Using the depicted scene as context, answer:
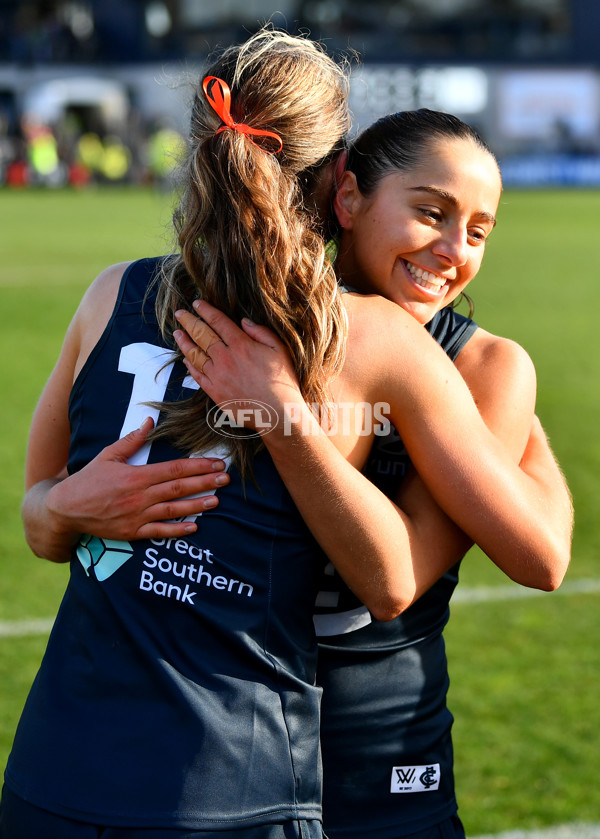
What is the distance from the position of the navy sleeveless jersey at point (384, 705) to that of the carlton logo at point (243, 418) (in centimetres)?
30

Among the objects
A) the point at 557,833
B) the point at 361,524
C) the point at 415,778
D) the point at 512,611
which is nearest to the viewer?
the point at 361,524

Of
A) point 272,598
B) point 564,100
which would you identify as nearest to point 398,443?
point 272,598

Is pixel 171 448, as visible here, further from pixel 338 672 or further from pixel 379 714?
pixel 379 714

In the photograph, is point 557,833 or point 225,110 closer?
point 225,110

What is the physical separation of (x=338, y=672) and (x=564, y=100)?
43560 millimetres

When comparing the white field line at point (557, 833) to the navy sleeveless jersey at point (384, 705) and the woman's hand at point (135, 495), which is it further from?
the woman's hand at point (135, 495)

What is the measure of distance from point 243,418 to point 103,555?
33 cm

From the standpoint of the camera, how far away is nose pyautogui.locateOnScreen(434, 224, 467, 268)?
176 centimetres

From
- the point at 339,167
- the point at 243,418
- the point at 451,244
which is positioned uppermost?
the point at 339,167

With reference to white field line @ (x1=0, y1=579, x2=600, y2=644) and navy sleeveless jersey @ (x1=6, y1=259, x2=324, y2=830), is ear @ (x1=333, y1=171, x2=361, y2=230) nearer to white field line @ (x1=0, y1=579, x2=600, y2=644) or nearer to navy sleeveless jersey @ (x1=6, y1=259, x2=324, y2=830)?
navy sleeveless jersey @ (x1=6, y1=259, x2=324, y2=830)

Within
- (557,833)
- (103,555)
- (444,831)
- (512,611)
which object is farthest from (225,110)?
(512,611)

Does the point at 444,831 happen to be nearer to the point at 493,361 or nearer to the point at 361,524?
the point at 361,524

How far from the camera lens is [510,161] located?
35750 millimetres

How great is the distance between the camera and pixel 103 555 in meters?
1.66
